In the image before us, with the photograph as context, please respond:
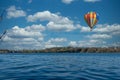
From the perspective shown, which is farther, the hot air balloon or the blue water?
the hot air balloon

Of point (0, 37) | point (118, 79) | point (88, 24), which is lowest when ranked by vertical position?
point (118, 79)

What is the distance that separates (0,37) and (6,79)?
1534 inches

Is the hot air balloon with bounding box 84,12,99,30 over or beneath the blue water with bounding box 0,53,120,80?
over

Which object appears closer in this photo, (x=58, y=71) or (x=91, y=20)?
(x=58, y=71)

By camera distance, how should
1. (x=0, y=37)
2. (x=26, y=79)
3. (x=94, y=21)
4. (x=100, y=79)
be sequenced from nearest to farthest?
(x=26, y=79) < (x=100, y=79) < (x=0, y=37) < (x=94, y=21)

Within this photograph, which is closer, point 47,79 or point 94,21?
point 47,79

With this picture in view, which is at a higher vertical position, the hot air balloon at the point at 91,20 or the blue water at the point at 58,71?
the hot air balloon at the point at 91,20

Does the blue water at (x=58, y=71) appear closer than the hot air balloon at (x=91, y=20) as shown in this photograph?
Yes

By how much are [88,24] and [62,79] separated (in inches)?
2874

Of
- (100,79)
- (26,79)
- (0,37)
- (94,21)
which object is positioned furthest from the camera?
(94,21)

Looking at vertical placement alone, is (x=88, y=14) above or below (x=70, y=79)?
above

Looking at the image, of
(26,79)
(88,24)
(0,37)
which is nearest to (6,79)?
(26,79)

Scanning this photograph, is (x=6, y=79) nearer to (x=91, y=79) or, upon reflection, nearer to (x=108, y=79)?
(x=91, y=79)

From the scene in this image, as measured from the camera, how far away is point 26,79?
80.5 feet
